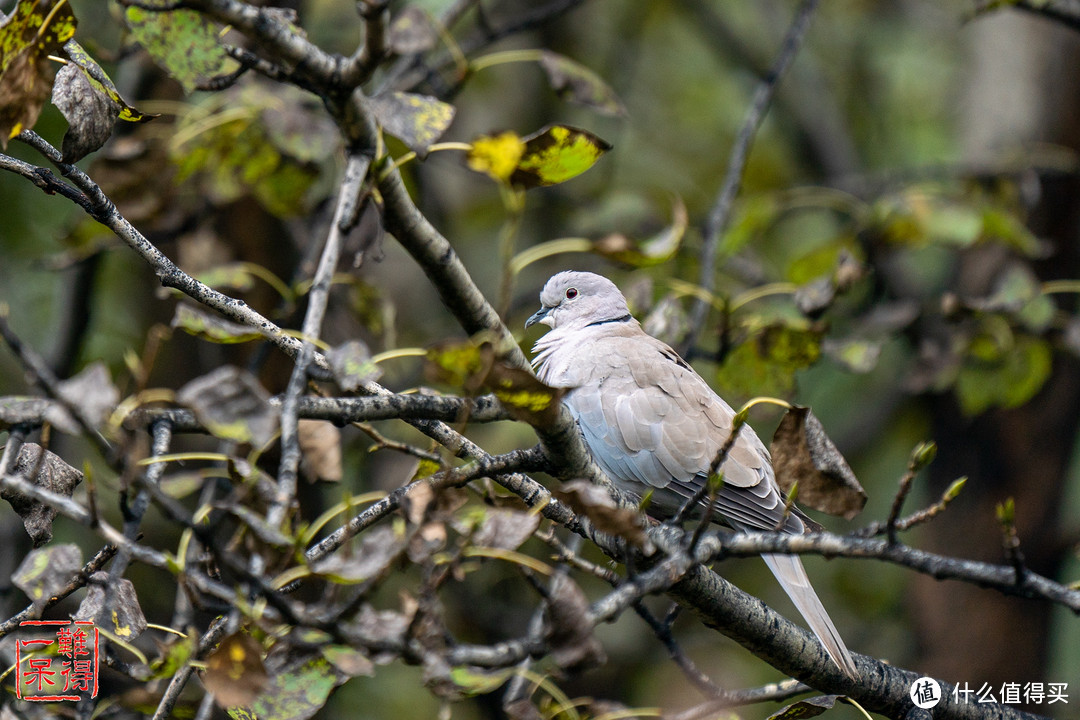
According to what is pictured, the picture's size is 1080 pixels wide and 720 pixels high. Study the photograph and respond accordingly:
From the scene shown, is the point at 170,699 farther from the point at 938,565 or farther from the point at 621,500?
the point at 938,565

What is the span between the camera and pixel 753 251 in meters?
5.77

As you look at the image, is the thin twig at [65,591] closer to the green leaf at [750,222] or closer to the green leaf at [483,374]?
the green leaf at [483,374]

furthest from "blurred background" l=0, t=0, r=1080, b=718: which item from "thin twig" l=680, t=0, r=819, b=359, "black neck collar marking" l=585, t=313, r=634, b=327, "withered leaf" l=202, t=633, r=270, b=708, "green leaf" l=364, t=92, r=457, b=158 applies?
"withered leaf" l=202, t=633, r=270, b=708

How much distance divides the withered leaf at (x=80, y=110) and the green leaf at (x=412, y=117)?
49 centimetres

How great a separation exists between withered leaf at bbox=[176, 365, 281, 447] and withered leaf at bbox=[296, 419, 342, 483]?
0.97m

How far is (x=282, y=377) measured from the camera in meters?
4.53

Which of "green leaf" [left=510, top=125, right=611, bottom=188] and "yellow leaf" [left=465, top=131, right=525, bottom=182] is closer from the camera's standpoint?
"yellow leaf" [left=465, top=131, right=525, bottom=182]

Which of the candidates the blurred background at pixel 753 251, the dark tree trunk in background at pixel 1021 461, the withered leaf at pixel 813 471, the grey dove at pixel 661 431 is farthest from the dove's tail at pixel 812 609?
the dark tree trunk in background at pixel 1021 461

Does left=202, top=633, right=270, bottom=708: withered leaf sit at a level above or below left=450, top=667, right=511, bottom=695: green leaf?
below

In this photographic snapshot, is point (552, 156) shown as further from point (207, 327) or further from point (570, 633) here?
point (570, 633)

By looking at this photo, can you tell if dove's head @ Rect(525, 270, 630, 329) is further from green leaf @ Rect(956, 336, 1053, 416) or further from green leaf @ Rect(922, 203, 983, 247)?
green leaf @ Rect(956, 336, 1053, 416)

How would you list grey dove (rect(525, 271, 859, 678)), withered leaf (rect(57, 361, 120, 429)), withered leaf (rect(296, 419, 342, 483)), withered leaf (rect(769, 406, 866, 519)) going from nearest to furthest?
withered leaf (rect(57, 361, 120, 429)) < withered leaf (rect(769, 406, 866, 519)) < withered leaf (rect(296, 419, 342, 483)) < grey dove (rect(525, 271, 859, 678))

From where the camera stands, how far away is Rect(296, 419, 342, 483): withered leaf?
222 cm

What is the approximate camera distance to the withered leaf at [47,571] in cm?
142
